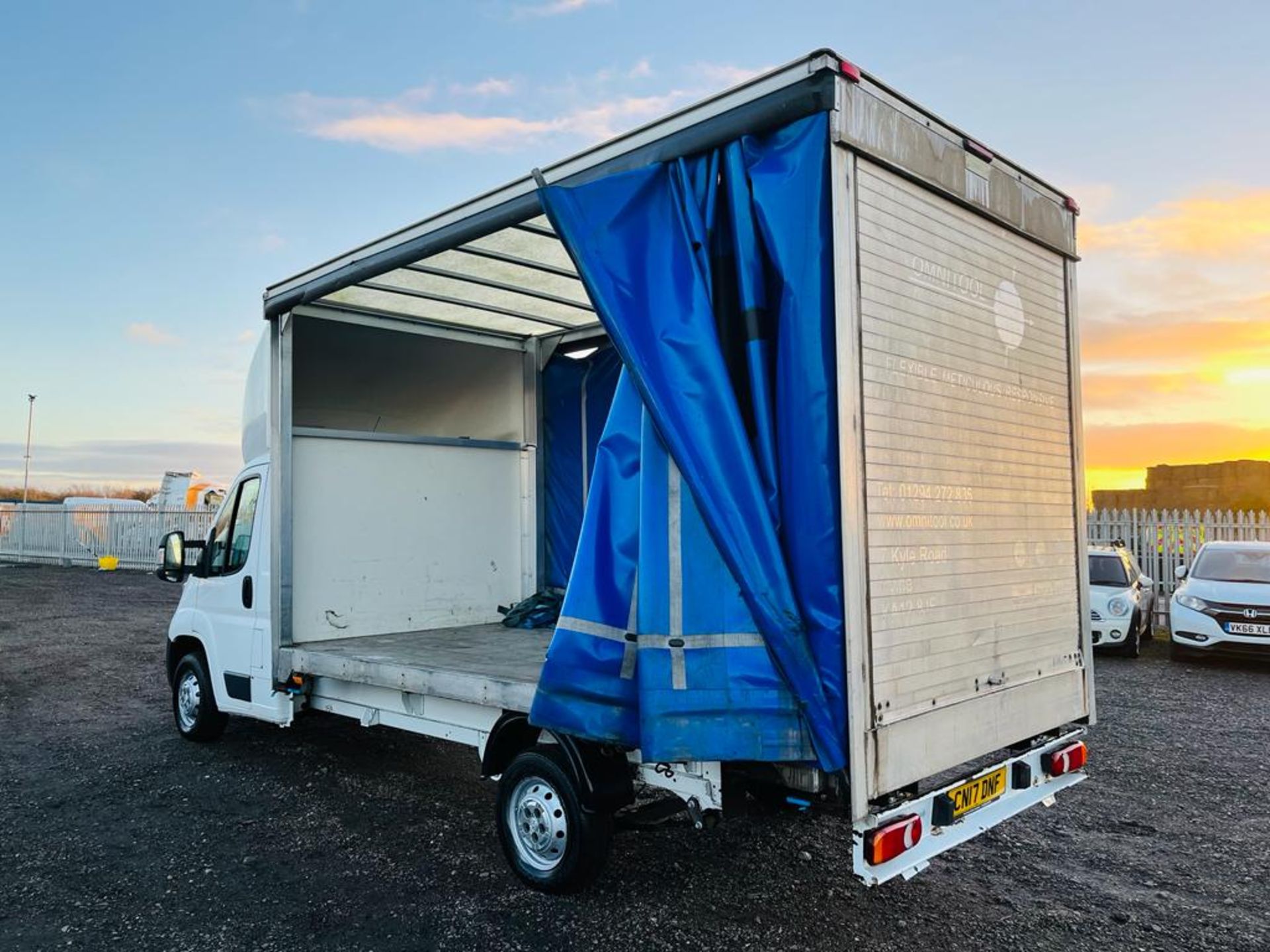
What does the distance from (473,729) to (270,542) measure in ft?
6.72

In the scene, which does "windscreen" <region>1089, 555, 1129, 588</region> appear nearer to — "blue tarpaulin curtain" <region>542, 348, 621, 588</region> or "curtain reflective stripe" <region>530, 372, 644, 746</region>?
"blue tarpaulin curtain" <region>542, 348, 621, 588</region>

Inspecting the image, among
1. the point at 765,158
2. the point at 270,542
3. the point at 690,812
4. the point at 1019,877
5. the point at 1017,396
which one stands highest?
Answer: the point at 765,158

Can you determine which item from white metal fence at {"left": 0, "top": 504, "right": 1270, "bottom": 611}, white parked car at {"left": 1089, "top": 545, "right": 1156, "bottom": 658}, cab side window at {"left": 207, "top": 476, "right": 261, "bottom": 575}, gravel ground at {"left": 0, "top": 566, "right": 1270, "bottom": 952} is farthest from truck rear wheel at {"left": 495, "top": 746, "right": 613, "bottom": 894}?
white metal fence at {"left": 0, "top": 504, "right": 1270, "bottom": 611}

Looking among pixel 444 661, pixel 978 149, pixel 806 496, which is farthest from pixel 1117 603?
pixel 806 496

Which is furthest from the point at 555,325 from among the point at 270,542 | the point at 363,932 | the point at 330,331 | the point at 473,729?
the point at 363,932

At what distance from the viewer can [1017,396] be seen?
4316 millimetres

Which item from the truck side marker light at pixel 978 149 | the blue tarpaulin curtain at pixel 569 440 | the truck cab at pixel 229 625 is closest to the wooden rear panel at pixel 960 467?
the truck side marker light at pixel 978 149

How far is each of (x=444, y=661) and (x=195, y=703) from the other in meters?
2.80

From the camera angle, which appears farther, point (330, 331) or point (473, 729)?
point (330, 331)

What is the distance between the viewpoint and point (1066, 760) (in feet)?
14.1

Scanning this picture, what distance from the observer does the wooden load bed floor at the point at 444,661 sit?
174 inches

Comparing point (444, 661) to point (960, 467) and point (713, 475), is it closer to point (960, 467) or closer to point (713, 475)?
point (713, 475)

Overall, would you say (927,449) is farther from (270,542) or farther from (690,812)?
(270,542)

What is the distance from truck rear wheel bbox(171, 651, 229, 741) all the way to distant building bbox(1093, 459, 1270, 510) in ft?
61.5
